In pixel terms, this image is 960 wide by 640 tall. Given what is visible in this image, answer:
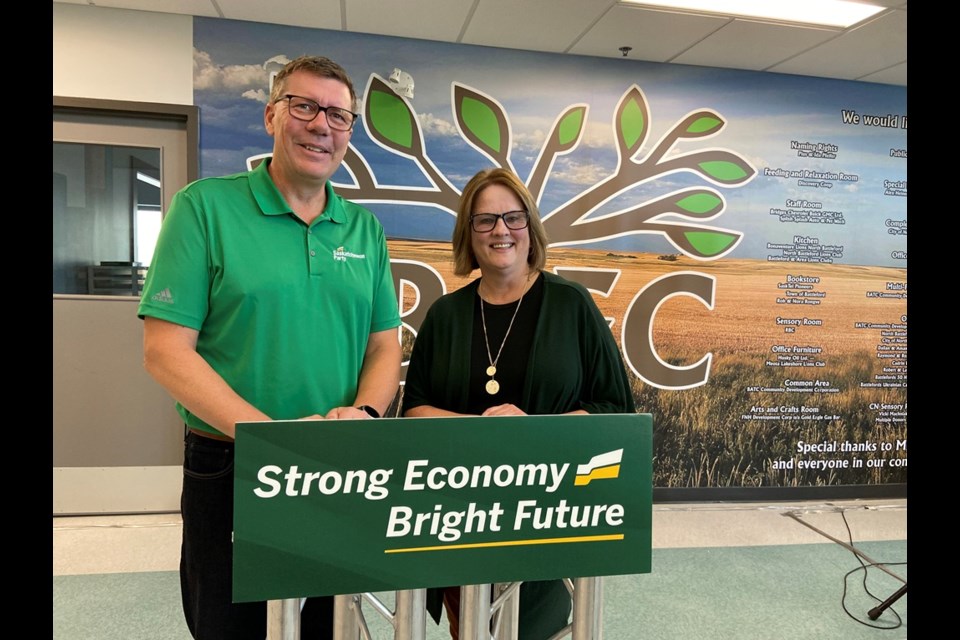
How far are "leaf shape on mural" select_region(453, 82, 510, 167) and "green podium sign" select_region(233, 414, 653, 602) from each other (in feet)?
9.79

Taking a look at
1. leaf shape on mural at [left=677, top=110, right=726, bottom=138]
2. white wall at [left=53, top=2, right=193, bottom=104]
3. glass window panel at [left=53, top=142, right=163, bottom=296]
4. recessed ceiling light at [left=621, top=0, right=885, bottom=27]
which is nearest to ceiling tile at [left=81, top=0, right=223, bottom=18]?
white wall at [left=53, top=2, right=193, bottom=104]

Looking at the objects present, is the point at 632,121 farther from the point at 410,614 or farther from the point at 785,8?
the point at 410,614

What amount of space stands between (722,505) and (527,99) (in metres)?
2.88

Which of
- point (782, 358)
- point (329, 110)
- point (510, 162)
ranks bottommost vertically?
point (782, 358)

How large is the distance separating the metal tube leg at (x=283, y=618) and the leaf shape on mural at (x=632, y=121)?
3465mm

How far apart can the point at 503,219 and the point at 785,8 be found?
8.76ft

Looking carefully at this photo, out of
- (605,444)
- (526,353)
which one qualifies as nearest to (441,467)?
(605,444)

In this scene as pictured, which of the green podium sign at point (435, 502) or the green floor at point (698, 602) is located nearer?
the green podium sign at point (435, 502)

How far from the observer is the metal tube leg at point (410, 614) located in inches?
33.6

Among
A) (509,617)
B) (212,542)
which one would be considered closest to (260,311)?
(212,542)

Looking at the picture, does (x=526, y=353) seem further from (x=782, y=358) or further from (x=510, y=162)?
(x=782, y=358)

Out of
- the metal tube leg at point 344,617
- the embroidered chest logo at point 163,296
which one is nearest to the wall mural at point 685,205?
the embroidered chest logo at point 163,296

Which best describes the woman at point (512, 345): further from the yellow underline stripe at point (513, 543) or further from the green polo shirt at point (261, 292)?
the yellow underline stripe at point (513, 543)

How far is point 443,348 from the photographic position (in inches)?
57.1
